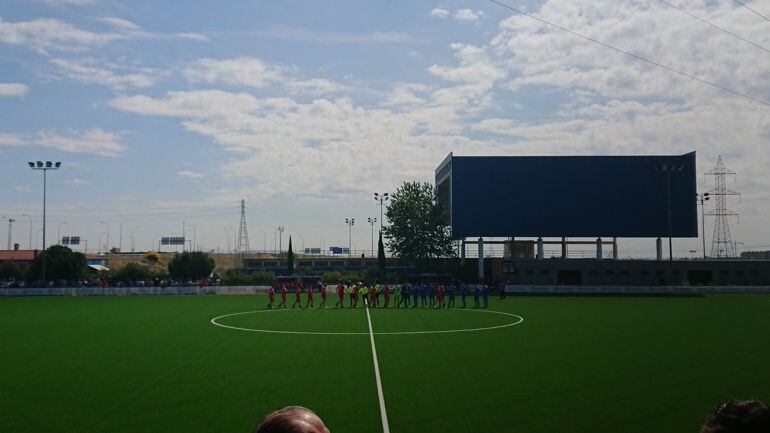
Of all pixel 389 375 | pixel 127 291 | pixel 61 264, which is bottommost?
pixel 127 291

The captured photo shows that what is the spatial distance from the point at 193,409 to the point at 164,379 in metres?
3.94

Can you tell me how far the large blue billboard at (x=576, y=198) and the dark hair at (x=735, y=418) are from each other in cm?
7816

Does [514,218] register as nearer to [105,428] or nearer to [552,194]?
[552,194]

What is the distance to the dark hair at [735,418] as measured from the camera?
205 centimetres

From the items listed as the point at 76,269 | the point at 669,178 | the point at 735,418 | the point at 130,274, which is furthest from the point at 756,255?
the point at 735,418

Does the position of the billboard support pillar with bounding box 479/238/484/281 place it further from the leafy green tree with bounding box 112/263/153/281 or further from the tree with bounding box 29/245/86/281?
the tree with bounding box 29/245/86/281

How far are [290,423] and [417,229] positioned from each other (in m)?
90.1

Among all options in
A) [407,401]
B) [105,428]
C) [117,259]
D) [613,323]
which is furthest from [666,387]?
[117,259]

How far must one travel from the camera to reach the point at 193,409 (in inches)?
534

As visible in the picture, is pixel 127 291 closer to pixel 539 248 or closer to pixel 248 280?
pixel 248 280

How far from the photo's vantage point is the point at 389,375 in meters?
17.5

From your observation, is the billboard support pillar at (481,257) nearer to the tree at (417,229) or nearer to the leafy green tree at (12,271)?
the tree at (417,229)

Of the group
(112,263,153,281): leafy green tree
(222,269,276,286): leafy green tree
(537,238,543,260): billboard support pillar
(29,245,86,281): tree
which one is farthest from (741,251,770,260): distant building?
(29,245,86,281): tree

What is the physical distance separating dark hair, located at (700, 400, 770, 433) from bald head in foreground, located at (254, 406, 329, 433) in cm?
121
